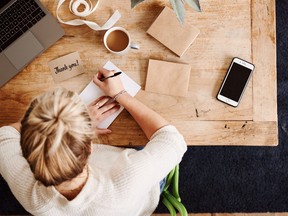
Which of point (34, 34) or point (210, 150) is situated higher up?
point (34, 34)

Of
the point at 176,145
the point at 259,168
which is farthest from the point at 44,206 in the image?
the point at 259,168

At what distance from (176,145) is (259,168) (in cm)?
98

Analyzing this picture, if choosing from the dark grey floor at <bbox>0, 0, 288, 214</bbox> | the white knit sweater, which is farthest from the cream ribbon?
→ the dark grey floor at <bbox>0, 0, 288, 214</bbox>

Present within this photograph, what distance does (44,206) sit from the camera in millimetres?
1025

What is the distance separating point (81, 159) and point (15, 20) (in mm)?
650

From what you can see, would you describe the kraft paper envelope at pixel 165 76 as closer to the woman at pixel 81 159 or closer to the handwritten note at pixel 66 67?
the woman at pixel 81 159

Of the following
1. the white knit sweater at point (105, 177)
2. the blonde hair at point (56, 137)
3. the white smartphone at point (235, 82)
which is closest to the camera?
the blonde hair at point (56, 137)

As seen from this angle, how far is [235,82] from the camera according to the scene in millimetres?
1237

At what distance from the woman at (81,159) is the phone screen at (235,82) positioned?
23 cm

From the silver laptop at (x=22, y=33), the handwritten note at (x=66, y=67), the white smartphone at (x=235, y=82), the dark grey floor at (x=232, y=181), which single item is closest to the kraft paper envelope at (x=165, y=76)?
the white smartphone at (x=235, y=82)

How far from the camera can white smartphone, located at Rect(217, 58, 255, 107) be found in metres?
1.22

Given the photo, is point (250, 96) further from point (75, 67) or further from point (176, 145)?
point (75, 67)

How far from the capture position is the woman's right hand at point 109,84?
1217 millimetres

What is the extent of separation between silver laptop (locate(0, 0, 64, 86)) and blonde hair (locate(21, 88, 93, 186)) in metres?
0.42
